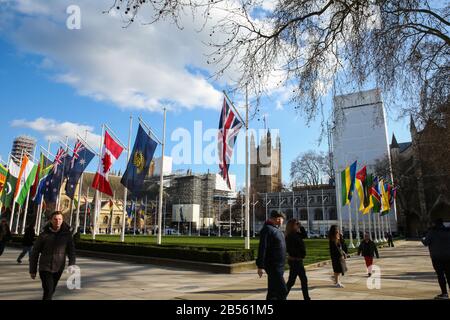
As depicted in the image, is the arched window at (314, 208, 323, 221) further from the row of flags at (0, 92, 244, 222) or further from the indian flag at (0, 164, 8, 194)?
the indian flag at (0, 164, 8, 194)

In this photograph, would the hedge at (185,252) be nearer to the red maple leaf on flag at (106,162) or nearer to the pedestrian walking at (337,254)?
the red maple leaf on flag at (106,162)

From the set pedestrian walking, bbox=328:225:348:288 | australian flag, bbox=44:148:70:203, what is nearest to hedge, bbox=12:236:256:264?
pedestrian walking, bbox=328:225:348:288

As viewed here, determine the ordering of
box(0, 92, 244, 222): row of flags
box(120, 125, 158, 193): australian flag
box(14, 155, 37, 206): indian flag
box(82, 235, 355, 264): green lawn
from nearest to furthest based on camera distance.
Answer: box(0, 92, 244, 222): row of flags < box(120, 125, 158, 193): australian flag < box(82, 235, 355, 264): green lawn < box(14, 155, 37, 206): indian flag

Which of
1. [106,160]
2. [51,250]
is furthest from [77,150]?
[51,250]

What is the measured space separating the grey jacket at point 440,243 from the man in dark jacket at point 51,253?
319 inches

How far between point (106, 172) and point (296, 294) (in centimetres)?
1710

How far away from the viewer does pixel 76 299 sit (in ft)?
27.4

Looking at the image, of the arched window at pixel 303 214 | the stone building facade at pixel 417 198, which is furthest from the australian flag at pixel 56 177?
the arched window at pixel 303 214

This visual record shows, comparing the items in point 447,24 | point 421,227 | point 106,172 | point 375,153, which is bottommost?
point 421,227

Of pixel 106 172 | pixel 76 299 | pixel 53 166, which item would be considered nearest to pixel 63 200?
pixel 53 166

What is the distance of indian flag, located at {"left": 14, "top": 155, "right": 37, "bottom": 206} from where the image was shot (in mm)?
31469

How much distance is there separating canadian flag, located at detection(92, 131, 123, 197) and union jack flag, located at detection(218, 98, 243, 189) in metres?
8.37
